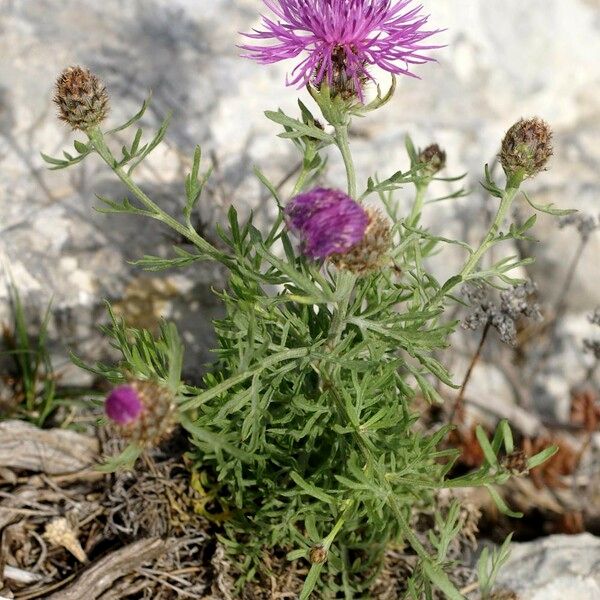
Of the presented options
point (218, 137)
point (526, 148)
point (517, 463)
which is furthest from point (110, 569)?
point (218, 137)

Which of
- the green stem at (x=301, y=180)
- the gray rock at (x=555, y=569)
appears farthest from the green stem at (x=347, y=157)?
the gray rock at (x=555, y=569)

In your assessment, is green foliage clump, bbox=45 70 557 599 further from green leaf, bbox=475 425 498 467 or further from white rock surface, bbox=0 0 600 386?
white rock surface, bbox=0 0 600 386

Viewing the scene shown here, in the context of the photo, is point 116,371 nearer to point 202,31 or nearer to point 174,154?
point 174,154

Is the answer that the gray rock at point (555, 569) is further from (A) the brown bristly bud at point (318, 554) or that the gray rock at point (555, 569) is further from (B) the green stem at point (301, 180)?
(B) the green stem at point (301, 180)

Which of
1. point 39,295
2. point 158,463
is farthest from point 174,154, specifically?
point 158,463

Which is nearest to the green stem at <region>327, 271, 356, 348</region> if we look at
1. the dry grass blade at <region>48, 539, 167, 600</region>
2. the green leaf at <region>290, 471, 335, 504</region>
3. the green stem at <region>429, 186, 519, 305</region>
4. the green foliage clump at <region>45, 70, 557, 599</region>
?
the green foliage clump at <region>45, 70, 557, 599</region>

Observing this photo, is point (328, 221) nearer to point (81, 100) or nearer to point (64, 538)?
point (81, 100)
